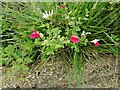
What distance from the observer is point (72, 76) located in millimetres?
1944

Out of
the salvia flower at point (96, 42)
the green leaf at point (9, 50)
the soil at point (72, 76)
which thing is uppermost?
the salvia flower at point (96, 42)

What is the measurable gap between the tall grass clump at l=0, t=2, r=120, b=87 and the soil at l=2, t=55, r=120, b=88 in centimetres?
5

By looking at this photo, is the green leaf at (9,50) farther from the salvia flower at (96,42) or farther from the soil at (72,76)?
the salvia flower at (96,42)

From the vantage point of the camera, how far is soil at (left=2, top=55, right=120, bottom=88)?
1.95m

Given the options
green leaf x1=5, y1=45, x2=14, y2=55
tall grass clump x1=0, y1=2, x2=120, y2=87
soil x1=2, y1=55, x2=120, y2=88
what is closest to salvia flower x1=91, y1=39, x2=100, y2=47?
tall grass clump x1=0, y1=2, x2=120, y2=87

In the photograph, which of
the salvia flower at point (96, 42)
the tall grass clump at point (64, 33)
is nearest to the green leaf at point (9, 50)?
the tall grass clump at point (64, 33)

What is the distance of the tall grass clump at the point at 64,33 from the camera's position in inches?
75.0

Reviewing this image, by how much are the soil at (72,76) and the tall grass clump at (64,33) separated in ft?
0.16

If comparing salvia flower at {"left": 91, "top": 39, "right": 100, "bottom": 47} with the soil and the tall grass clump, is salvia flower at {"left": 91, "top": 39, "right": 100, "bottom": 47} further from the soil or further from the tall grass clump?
the soil

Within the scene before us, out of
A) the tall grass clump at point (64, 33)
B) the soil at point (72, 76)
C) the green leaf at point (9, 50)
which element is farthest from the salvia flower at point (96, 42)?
the green leaf at point (9, 50)

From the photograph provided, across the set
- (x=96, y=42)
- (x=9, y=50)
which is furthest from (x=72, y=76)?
(x=9, y=50)

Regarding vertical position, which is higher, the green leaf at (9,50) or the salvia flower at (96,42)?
the salvia flower at (96,42)

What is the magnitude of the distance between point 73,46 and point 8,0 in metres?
0.66

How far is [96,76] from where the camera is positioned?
1.96m
